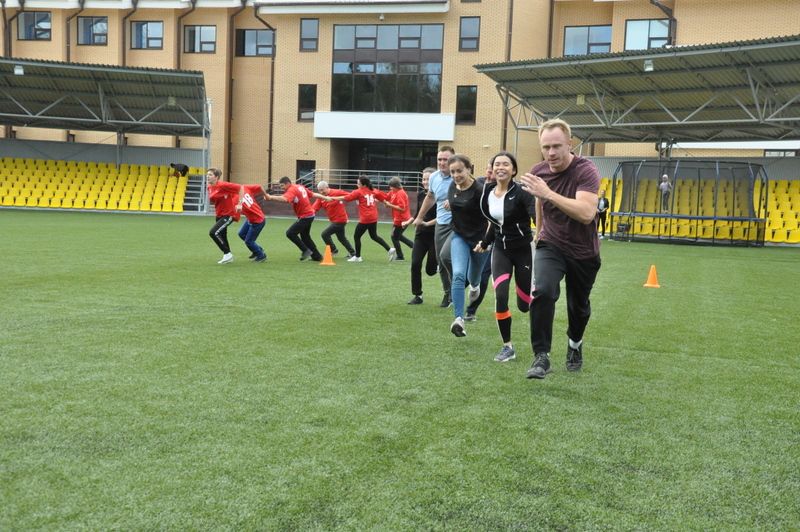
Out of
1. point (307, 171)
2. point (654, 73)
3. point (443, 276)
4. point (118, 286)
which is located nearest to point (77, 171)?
point (307, 171)

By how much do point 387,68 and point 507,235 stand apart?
3190cm

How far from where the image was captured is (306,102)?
1494 inches

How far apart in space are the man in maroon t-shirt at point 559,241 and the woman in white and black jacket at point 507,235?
387 mm

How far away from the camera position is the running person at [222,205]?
13703 mm

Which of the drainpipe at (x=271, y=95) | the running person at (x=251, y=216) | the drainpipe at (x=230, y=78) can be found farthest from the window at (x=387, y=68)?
the running person at (x=251, y=216)

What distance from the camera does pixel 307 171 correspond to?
38125 millimetres

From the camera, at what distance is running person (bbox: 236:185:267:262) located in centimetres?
1395

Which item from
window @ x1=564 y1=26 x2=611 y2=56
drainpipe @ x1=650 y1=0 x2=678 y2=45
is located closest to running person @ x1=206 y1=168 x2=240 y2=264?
drainpipe @ x1=650 y1=0 x2=678 y2=45

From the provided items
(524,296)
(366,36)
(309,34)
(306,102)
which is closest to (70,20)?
(309,34)

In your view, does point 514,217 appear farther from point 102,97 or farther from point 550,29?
point 550,29

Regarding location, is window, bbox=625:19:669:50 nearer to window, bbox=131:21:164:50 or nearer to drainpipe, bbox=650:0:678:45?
drainpipe, bbox=650:0:678:45

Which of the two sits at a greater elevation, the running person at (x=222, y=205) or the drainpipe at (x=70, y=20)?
the drainpipe at (x=70, y=20)

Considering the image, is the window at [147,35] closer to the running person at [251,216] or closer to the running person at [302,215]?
the running person at [302,215]

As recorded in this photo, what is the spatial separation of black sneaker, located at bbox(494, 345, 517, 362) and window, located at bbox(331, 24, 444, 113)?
31.3 m
